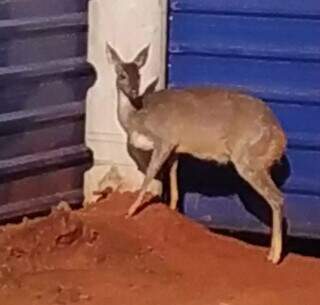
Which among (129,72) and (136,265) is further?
(129,72)

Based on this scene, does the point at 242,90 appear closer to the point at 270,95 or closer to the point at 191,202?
the point at 270,95

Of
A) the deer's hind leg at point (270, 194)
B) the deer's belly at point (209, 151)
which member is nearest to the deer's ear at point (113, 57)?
the deer's belly at point (209, 151)

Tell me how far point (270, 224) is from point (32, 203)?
4.95ft

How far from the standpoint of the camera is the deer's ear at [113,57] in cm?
906

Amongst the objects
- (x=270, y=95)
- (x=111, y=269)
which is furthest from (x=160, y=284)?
(x=270, y=95)

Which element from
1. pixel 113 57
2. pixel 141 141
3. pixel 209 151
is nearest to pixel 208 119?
pixel 209 151

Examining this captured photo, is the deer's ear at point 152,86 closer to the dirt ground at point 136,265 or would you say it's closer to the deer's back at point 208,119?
the deer's back at point 208,119

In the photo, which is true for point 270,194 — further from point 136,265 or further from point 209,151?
point 136,265

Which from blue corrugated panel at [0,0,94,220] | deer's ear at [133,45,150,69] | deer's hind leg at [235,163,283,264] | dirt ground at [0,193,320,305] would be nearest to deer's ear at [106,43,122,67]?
deer's ear at [133,45,150,69]

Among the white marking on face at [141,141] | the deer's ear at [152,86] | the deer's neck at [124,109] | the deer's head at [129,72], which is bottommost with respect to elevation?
the white marking on face at [141,141]

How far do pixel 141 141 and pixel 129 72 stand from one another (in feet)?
1.42

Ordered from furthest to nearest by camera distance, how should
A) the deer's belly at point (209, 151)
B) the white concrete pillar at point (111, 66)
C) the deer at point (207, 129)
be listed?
the white concrete pillar at point (111, 66)
the deer's belly at point (209, 151)
the deer at point (207, 129)

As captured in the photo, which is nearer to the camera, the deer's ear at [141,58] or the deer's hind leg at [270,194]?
the deer's hind leg at [270,194]

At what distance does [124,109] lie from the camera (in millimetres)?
9086
